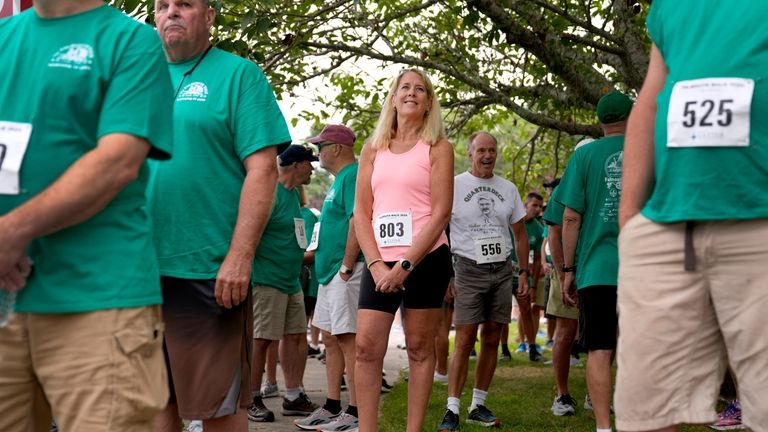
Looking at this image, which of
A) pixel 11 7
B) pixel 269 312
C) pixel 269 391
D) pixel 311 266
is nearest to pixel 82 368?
pixel 11 7

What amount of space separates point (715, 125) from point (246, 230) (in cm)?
171

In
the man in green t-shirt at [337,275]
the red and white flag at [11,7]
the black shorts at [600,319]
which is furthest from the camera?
the man in green t-shirt at [337,275]

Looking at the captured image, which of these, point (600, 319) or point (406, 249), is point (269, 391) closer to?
point (600, 319)

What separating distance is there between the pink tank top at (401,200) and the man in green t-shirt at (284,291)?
2.25 metres

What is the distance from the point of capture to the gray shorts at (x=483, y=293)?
7707mm

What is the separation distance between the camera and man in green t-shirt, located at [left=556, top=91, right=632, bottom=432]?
5.96m

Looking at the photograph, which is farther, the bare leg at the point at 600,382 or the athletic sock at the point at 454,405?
the athletic sock at the point at 454,405

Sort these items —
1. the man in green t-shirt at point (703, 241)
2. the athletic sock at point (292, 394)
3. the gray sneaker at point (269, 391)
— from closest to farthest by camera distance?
the man in green t-shirt at point (703, 241) < the athletic sock at point (292, 394) < the gray sneaker at point (269, 391)

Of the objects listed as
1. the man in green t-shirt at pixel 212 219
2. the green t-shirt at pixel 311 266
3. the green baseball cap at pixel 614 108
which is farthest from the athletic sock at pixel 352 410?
the man in green t-shirt at pixel 212 219

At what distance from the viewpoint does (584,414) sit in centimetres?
809

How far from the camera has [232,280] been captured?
12.5 feet

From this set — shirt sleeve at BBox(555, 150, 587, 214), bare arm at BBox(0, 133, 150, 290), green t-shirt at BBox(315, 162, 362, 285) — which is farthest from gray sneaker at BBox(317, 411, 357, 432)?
bare arm at BBox(0, 133, 150, 290)

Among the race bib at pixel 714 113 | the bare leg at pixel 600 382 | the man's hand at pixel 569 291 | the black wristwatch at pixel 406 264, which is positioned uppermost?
the race bib at pixel 714 113

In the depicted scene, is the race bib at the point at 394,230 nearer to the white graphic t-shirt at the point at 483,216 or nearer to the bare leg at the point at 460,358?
the bare leg at the point at 460,358
